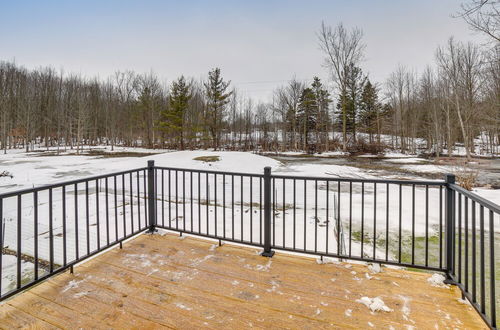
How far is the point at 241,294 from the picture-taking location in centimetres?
197

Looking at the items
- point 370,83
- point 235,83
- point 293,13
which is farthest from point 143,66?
point 370,83

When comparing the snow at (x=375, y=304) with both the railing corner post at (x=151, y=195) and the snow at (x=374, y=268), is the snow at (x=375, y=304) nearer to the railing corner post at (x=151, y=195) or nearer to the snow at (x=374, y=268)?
the snow at (x=374, y=268)

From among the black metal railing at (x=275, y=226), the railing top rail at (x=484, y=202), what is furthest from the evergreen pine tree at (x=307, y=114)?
the railing top rail at (x=484, y=202)

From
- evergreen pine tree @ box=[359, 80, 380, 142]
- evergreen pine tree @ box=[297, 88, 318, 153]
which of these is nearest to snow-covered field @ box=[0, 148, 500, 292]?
evergreen pine tree @ box=[297, 88, 318, 153]

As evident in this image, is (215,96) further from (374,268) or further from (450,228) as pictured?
(450,228)

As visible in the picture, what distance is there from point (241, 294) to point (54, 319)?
1272mm

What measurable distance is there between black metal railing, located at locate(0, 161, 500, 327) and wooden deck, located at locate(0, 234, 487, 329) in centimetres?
14

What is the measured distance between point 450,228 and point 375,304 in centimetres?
95

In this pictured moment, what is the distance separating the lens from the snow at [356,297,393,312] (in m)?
1.78

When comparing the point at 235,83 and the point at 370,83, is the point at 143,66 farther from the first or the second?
the point at 370,83

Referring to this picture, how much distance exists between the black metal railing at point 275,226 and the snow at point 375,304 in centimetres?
50

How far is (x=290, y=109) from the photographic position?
27.6 metres

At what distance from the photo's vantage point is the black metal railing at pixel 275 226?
2.09 meters

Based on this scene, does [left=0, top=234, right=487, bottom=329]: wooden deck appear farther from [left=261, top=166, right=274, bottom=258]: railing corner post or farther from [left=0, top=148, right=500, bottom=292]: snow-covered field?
[left=0, top=148, right=500, bottom=292]: snow-covered field
